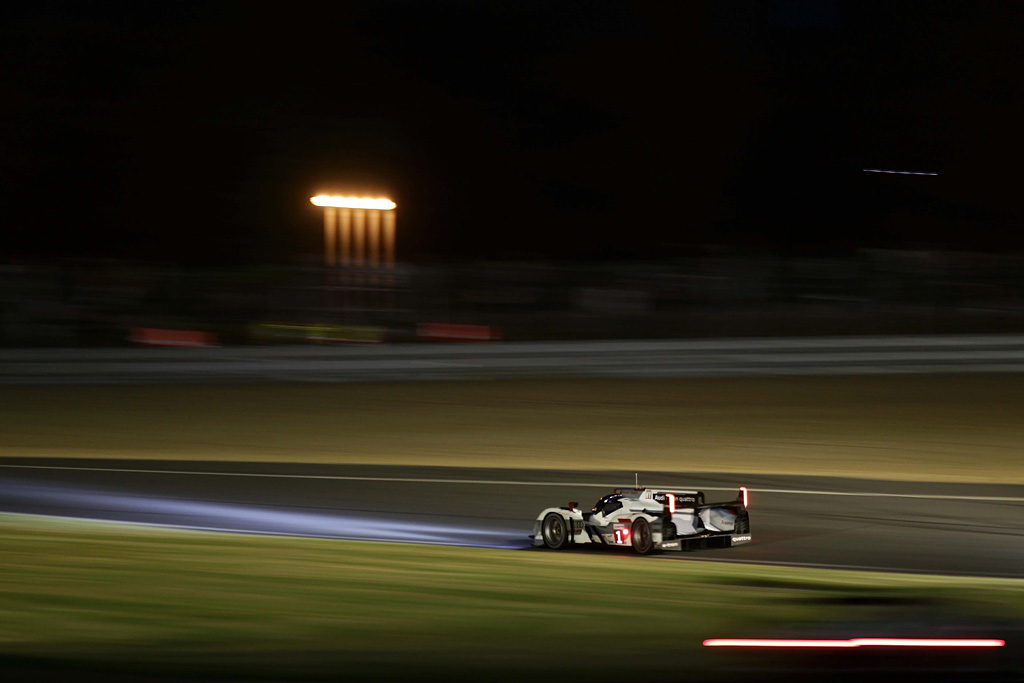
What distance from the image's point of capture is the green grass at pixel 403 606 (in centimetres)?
537

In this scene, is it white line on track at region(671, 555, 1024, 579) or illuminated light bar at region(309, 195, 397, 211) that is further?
illuminated light bar at region(309, 195, 397, 211)

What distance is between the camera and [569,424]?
16016mm

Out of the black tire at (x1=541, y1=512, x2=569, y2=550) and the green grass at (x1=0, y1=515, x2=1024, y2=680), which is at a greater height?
the black tire at (x1=541, y1=512, x2=569, y2=550)

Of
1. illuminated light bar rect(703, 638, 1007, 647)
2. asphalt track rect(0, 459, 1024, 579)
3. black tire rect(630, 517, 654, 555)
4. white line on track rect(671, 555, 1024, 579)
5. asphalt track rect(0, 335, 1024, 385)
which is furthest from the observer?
asphalt track rect(0, 335, 1024, 385)

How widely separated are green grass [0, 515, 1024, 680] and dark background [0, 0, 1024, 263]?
29.0 m

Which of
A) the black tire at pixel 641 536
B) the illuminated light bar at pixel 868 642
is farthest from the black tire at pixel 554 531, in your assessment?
the illuminated light bar at pixel 868 642

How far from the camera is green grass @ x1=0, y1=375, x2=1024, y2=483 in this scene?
1337 cm

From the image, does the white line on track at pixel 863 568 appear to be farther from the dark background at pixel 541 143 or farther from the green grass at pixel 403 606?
the dark background at pixel 541 143

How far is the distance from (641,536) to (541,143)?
104ft

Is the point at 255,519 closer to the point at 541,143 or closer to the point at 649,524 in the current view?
the point at 649,524

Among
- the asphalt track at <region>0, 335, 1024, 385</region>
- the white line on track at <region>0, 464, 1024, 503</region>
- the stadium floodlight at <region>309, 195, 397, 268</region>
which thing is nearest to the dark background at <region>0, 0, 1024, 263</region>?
the stadium floodlight at <region>309, 195, 397, 268</region>

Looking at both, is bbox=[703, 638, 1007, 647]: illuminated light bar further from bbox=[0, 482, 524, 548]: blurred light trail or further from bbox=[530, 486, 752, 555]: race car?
bbox=[0, 482, 524, 548]: blurred light trail

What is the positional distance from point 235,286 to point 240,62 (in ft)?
52.6

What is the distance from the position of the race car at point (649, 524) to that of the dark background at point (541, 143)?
1111 inches
